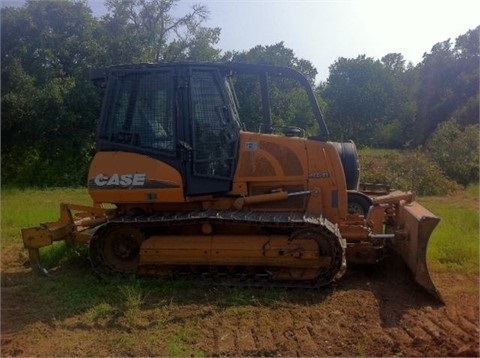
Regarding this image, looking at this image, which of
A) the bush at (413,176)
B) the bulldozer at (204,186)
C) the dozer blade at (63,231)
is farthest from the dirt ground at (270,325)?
the bush at (413,176)

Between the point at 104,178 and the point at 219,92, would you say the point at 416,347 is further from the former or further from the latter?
the point at 104,178

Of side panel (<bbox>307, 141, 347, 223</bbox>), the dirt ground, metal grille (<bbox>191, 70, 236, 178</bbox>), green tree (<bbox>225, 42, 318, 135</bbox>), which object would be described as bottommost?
the dirt ground

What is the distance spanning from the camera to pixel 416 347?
422 centimetres

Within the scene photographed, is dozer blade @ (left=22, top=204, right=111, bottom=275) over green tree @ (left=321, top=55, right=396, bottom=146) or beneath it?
beneath

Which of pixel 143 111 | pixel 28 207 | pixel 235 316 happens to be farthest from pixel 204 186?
pixel 28 207

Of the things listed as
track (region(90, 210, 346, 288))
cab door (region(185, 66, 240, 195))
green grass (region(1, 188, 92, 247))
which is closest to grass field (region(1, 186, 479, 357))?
track (region(90, 210, 346, 288))

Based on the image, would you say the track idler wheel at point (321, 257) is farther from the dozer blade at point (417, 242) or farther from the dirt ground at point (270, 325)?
the dozer blade at point (417, 242)

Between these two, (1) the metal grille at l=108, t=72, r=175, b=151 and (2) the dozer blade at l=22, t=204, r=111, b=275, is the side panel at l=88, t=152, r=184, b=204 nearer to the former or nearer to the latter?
(1) the metal grille at l=108, t=72, r=175, b=151

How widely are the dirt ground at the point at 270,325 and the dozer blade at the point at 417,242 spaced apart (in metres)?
0.20

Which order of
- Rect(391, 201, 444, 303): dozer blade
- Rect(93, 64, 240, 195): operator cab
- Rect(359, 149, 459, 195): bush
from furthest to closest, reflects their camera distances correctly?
Rect(359, 149, 459, 195): bush, Rect(93, 64, 240, 195): operator cab, Rect(391, 201, 444, 303): dozer blade

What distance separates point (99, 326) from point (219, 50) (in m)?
22.9

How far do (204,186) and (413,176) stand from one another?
11.5 metres

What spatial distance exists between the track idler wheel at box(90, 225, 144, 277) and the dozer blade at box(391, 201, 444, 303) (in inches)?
126

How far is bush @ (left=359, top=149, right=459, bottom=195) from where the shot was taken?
619 inches
